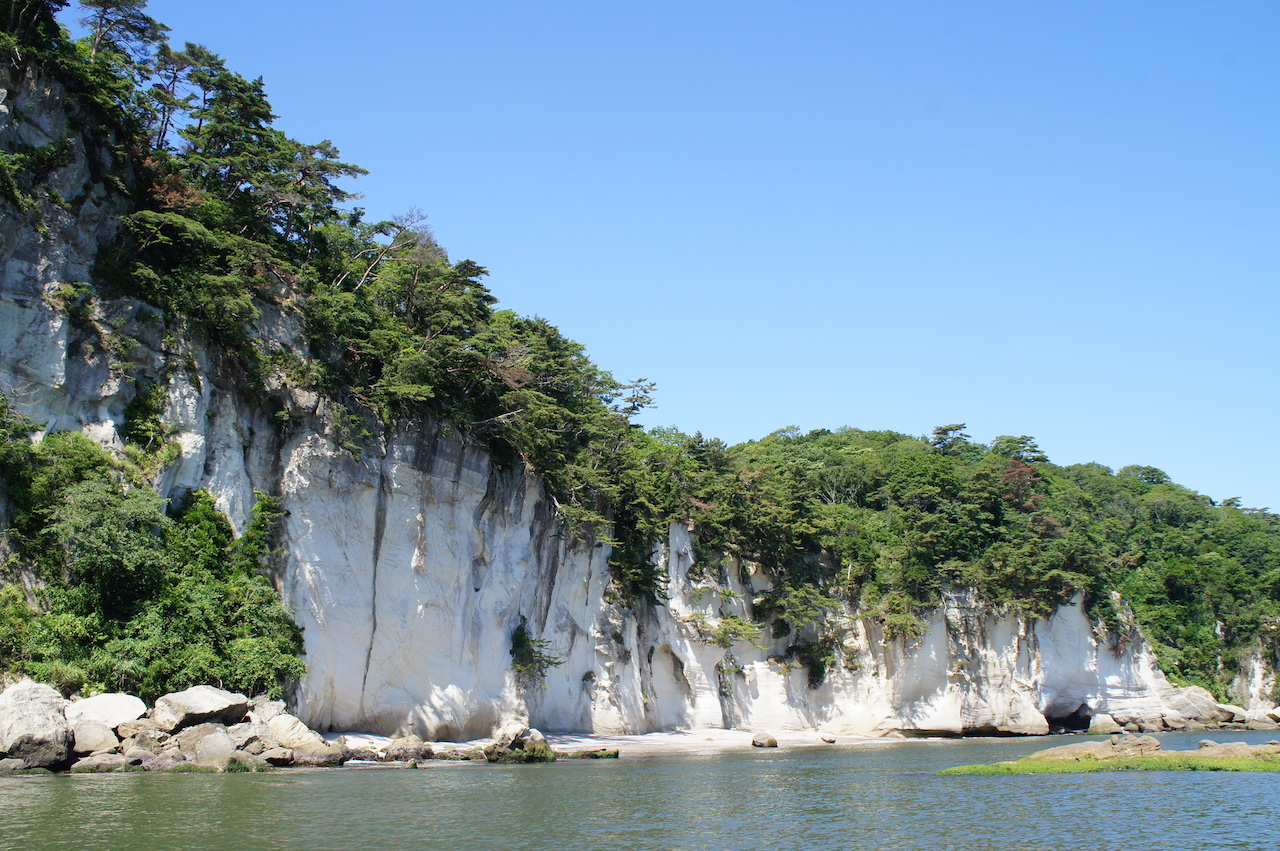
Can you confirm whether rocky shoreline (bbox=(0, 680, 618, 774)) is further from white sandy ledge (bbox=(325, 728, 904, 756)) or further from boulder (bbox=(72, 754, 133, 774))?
white sandy ledge (bbox=(325, 728, 904, 756))

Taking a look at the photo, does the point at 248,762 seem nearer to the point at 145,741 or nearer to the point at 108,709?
the point at 145,741

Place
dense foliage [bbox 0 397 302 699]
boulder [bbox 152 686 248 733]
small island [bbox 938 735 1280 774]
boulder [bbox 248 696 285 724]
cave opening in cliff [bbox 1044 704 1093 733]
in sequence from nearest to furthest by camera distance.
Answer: boulder [bbox 152 686 248 733]
dense foliage [bbox 0 397 302 699]
boulder [bbox 248 696 285 724]
small island [bbox 938 735 1280 774]
cave opening in cliff [bbox 1044 704 1093 733]

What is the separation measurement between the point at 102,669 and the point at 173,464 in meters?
5.89

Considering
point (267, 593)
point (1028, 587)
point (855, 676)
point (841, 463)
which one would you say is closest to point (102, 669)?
point (267, 593)

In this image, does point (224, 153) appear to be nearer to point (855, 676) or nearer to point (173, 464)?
point (173, 464)

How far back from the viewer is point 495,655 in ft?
108

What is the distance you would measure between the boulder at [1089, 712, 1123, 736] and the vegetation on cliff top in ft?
17.5

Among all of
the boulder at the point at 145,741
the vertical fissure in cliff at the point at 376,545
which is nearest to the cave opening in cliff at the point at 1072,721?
the vertical fissure in cliff at the point at 376,545

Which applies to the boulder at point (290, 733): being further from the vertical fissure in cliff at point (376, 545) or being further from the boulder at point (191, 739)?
the vertical fissure in cliff at point (376, 545)

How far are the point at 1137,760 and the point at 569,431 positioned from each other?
22.7 meters

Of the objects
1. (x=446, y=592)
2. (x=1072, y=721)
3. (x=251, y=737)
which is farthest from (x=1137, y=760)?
(x=1072, y=721)

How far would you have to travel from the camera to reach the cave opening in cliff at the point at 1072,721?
1928 inches

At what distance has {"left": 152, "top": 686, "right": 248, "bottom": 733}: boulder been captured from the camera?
20641mm

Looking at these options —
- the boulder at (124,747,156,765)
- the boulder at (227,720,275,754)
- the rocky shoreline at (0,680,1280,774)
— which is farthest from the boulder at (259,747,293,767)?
the boulder at (124,747,156,765)
